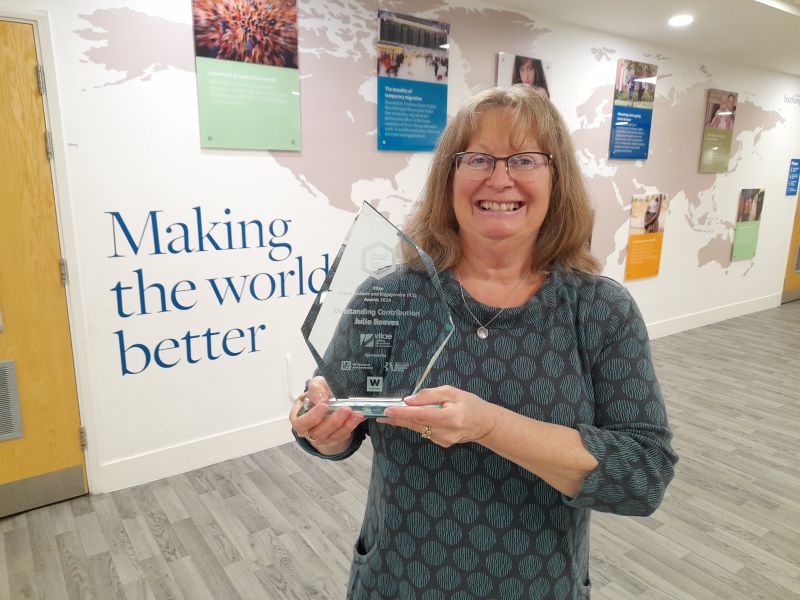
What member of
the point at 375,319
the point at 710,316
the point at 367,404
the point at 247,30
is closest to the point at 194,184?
the point at 247,30

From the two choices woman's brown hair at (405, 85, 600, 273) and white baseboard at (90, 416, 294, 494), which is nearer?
woman's brown hair at (405, 85, 600, 273)

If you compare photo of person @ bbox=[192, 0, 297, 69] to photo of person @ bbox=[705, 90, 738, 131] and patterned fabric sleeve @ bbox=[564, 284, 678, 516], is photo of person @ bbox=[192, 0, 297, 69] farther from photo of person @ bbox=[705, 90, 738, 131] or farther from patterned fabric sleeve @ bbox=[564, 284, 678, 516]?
photo of person @ bbox=[705, 90, 738, 131]

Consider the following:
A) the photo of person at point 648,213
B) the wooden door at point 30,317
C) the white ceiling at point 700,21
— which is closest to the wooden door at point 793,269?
the white ceiling at point 700,21

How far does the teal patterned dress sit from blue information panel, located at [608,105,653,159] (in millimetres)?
4079

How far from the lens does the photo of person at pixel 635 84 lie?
4.41 metres

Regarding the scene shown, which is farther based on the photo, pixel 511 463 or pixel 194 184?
pixel 194 184

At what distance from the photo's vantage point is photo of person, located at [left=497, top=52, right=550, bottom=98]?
3619 mm

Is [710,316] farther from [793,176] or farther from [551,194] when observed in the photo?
[551,194]

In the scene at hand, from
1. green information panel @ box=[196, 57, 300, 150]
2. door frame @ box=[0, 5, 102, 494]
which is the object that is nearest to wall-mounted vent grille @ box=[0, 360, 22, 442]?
door frame @ box=[0, 5, 102, 494]

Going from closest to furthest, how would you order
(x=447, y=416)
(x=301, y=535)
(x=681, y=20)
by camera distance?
(x=447, y=416) < (x=301, y=535) < (x=681, y=20)

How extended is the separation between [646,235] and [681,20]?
5.98 ft

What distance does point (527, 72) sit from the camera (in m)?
3.78

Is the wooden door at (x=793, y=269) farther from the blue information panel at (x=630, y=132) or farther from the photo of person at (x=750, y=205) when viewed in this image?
the blue information panel at (x=630, y=132)

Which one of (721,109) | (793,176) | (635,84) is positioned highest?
(635,84)
